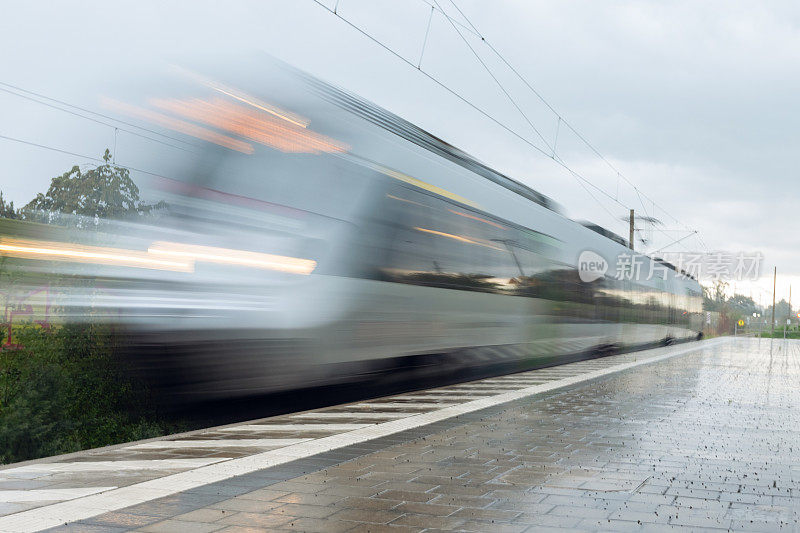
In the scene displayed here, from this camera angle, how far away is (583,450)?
685 centimetres

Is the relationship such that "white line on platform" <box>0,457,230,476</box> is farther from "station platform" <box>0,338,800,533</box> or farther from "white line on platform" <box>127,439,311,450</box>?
"white line on platform" <box>127,439,311,450</box>

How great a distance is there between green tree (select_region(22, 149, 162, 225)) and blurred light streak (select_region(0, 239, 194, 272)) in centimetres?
36

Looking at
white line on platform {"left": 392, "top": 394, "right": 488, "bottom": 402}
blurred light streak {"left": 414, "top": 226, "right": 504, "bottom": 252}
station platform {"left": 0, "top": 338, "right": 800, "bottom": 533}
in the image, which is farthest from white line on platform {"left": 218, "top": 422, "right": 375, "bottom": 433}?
blurred light streak {"left": 414, "top": 226, "right": 504, "bottom": 252}

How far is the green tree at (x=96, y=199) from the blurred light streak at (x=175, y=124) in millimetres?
482

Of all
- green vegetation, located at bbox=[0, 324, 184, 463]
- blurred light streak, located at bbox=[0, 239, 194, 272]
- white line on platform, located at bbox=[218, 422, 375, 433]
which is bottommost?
green vegetation, located at bbox=[0, 324, 184, 463]

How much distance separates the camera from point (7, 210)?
7.34m

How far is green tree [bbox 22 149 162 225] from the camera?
7.21 metres

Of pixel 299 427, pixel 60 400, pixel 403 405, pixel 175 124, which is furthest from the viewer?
pixel 60 400

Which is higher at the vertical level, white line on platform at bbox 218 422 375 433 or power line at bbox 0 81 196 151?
power line at bbox 0 81 196 151

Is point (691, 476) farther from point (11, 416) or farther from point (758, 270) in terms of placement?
point (758, 270)

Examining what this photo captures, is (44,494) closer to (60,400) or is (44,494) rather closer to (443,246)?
(443,246)

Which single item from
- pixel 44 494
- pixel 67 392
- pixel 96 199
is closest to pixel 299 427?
pixel 96 199

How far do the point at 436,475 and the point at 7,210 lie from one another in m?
4.84

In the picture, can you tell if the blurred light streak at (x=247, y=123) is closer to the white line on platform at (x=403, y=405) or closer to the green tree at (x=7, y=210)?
the green tree at (x=7, y=210)
